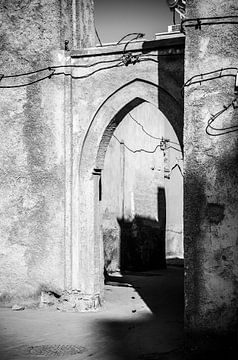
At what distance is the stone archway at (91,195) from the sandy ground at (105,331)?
0.56 m

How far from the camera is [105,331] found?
306 inches

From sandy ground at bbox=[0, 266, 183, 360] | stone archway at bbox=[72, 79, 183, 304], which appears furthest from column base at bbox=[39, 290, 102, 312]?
sandy ground at bbox=[0, 266, 183, 360]

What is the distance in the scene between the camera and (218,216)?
7.39 meters

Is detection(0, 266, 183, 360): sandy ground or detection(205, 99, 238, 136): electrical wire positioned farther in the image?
detection(205, 99, 238, 136): electrical wire

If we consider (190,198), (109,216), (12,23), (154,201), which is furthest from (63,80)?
(154,201)

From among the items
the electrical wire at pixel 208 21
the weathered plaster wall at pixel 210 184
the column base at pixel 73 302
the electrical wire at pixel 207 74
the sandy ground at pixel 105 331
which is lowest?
the sandy ground at pixel 105 331

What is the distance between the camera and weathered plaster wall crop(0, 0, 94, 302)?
9406 mm

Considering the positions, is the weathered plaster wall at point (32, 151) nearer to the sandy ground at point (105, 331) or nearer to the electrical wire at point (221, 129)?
the sandy ground at point (105, 331)

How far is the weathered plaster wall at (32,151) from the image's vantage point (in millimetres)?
9406

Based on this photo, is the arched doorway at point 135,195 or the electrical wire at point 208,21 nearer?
the electrical wire at point 208,21

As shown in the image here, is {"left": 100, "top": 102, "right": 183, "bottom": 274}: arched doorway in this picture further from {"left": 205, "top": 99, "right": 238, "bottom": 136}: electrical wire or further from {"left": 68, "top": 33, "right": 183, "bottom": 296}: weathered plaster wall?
{"left": 205, "top": 99, "right": 238, "bottom": 136}: electrical wire

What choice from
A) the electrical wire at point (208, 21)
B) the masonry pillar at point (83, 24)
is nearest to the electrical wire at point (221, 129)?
the electrical wire at point (208, 21)

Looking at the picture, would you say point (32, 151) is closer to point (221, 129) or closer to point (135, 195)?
point (221, 129)

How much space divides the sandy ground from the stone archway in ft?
1.82
